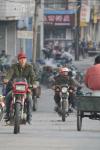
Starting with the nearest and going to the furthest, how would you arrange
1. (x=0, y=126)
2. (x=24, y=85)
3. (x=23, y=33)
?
(x=24, y=85)
(x=0, y=126)
(x=23, y=33)

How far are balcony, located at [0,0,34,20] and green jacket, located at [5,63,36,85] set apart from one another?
2789cm

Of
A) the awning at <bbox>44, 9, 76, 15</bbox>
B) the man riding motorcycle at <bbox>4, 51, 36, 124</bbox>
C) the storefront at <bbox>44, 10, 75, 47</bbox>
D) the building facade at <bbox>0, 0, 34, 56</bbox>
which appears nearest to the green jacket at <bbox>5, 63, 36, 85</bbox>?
the man riding motorcycle at <bbox>4, 51, 36, 124</bbox>

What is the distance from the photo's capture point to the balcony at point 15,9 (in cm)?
4443

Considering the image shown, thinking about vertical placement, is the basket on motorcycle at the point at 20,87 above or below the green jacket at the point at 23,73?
below

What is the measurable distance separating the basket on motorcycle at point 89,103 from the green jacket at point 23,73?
119 cm

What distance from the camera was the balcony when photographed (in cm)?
4443

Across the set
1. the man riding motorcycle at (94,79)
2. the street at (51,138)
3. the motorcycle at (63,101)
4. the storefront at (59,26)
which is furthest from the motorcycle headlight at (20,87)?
the storefront at (59,26)

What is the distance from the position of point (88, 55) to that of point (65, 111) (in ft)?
187

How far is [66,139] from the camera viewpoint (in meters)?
14.7

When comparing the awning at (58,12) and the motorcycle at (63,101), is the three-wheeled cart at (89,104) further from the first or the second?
the awning at (58,12)

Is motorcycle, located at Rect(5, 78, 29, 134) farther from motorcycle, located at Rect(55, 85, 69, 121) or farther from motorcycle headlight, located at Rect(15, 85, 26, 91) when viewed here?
motorcycle, located at Rect(55, 85, 69, 121)

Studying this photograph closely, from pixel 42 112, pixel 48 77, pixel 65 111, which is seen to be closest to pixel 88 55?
pixel 48 77

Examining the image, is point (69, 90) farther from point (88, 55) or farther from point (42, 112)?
point (88, 55)

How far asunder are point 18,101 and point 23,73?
73 cm
